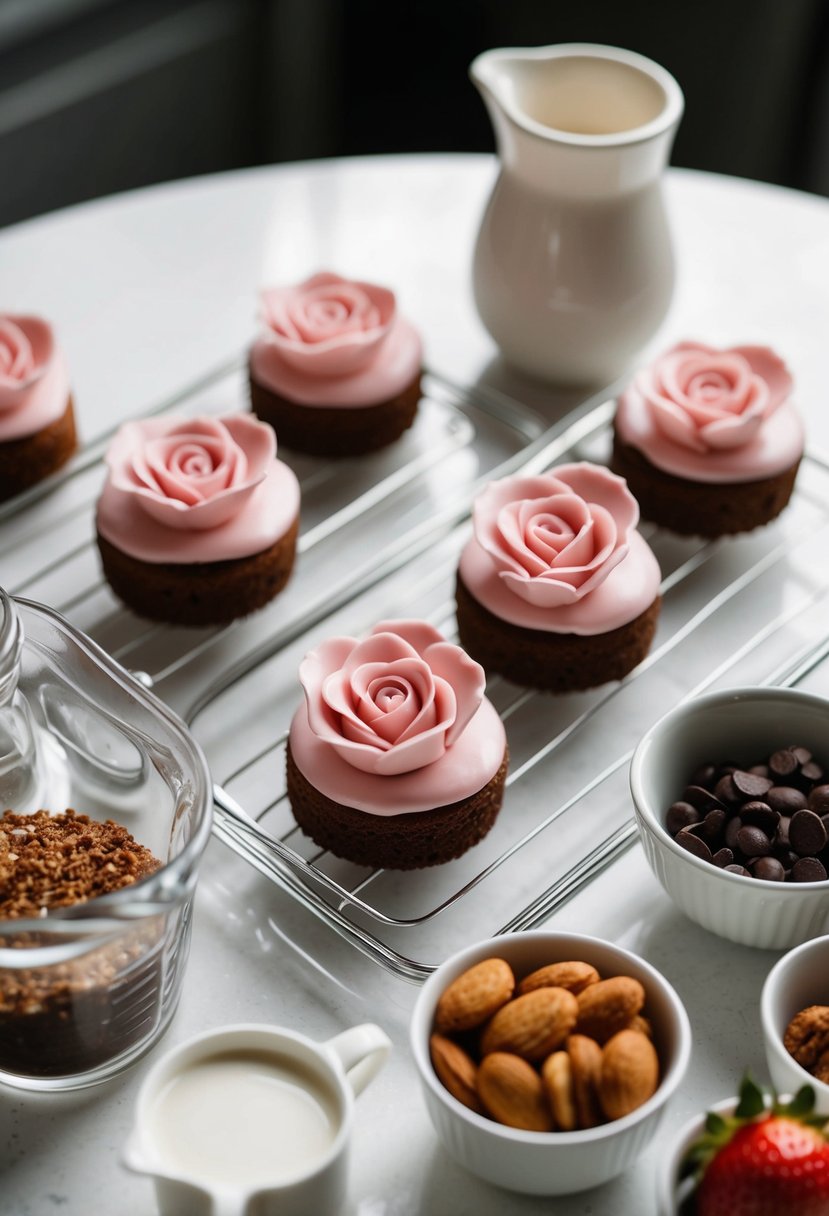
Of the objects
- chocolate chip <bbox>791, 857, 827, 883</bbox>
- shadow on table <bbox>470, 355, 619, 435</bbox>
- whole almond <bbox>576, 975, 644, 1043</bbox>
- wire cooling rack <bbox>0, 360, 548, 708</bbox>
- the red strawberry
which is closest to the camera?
the red strawberry

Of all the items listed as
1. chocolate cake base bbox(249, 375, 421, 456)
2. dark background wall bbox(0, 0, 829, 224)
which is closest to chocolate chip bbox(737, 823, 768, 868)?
chocolate cake base bbox(249, 375, 421, 456)

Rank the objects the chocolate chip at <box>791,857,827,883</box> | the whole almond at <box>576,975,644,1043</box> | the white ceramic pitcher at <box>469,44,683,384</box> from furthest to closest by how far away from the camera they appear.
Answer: the white ceramic pitcher at <box>469,44,683,384</box>
the chocolate chip at <box>791,857,827,883</box>
the whole almond at <box>576,975,644,1043</box>

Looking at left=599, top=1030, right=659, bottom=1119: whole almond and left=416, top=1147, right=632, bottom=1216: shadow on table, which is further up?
left=599, top=1030, right=659, bottom=1119: whole almond

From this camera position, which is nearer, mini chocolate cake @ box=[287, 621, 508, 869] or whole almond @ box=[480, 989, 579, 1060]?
whole almond @ box=[480, 989, 579, 1060]

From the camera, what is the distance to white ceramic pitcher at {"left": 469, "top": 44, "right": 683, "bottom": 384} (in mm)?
1457

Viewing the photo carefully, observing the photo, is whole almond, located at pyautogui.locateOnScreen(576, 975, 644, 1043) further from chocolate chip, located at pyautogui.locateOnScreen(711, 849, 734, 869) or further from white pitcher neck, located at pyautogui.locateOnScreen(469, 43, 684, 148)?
white pitcher neck, located at pyautogui.locateOnScreen(469, 43, 684, 148)

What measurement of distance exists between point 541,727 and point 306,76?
196cm

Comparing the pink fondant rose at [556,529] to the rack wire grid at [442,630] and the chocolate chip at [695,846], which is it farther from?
the chocolate chip at [695,846]

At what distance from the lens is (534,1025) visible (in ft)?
3.01

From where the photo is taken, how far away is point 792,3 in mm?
2631

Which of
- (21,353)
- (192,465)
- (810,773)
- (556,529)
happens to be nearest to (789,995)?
(810,773)

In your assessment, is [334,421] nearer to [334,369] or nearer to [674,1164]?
[334,369]

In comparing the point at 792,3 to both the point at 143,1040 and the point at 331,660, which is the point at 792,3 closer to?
the point at 331,660

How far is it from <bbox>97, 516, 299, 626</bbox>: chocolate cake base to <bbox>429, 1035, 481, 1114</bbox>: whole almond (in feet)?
1.69
